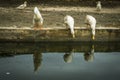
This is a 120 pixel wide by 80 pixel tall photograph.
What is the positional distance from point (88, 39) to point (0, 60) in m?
4.67

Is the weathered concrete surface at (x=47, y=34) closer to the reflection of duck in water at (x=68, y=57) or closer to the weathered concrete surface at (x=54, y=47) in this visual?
the weathered concrete surface at (x=54, y=47)

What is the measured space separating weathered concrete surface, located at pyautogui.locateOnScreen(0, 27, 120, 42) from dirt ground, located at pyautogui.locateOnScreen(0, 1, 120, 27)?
1484 mm

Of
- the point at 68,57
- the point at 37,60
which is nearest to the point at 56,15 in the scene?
the point at 68,57

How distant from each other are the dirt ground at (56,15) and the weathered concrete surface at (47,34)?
1484 millimetres

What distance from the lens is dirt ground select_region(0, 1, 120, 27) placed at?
21.1 meters

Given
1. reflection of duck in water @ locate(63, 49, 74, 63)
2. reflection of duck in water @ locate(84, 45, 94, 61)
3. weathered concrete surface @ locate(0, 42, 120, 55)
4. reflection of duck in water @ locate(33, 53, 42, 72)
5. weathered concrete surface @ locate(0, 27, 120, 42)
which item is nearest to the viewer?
reflection of duck in water @ locate(33, 53, 42, 72)

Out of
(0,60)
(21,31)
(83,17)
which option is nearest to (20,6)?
(83,17)

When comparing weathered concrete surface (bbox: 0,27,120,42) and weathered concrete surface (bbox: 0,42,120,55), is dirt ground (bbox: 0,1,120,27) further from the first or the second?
weathered concrete surface (bbox: 0,42,120,55)

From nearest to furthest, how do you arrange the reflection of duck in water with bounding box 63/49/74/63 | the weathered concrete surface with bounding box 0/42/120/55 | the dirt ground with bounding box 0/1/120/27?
the reflection of duck in water with bounding box 63/49/74/63 < the weathered concrete surface with bounding box 0/42/120/55 < the dirt ground with bounding box 0/1/120/27

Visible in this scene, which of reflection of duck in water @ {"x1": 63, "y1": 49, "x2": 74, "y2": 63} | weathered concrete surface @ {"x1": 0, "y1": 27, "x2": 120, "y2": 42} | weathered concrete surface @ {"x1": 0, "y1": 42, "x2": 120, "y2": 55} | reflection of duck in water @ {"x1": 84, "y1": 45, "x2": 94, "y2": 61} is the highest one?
weathered concrete surface @ {"x1": 0, "y1": 27, "x2": 120, "y2": 42}

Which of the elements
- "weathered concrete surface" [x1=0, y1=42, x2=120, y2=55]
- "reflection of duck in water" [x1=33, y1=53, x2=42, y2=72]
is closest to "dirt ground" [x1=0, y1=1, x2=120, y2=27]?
"weathered concrete surface" [x1=0, y1=42, x2=120, y2=55]

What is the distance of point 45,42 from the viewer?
19.0 m

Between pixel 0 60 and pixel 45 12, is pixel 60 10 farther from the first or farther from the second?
pixel 0 60

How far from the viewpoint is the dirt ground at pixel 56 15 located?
2113cm
